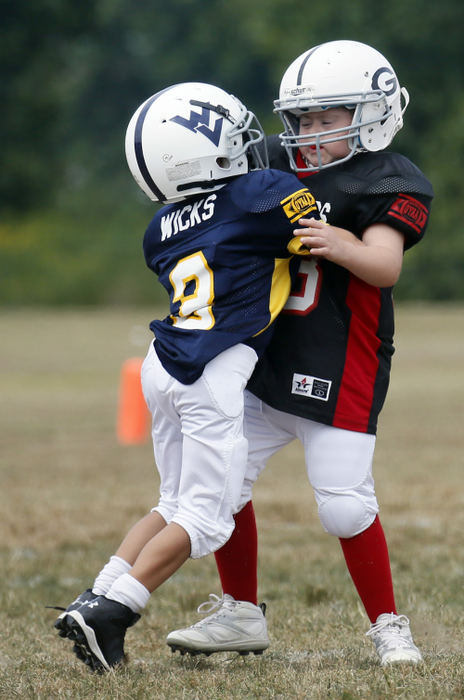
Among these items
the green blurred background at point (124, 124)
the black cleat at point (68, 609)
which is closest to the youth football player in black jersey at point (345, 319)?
the black cleat at point (68, 609)

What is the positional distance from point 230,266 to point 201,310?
143 millimetres

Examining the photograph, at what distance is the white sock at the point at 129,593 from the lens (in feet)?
10.0

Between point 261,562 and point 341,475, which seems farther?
point 261,562

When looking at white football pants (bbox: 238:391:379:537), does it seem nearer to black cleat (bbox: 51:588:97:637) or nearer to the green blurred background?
black cleat (bbox: 51:588:97:637)

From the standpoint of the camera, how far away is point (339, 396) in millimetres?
3295

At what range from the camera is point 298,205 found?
315 centimetres

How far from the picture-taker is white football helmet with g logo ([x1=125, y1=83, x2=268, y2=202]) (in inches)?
124

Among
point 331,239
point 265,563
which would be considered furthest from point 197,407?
point 265,563

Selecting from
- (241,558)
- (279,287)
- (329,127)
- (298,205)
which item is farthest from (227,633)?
(329,127)

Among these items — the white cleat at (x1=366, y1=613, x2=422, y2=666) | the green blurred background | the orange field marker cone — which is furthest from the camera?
the green blurred background

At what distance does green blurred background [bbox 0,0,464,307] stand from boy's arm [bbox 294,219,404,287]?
25482mm

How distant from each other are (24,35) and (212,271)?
3212 centimetres

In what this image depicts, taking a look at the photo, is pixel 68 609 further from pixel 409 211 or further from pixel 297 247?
pixel 409 211

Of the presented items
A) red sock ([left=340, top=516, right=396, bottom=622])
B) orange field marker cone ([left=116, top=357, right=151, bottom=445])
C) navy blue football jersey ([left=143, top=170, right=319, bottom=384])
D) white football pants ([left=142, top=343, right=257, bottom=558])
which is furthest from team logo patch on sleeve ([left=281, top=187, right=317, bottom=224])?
orange field marker cone ([left=116, top=357, right=151, bottom=445])
